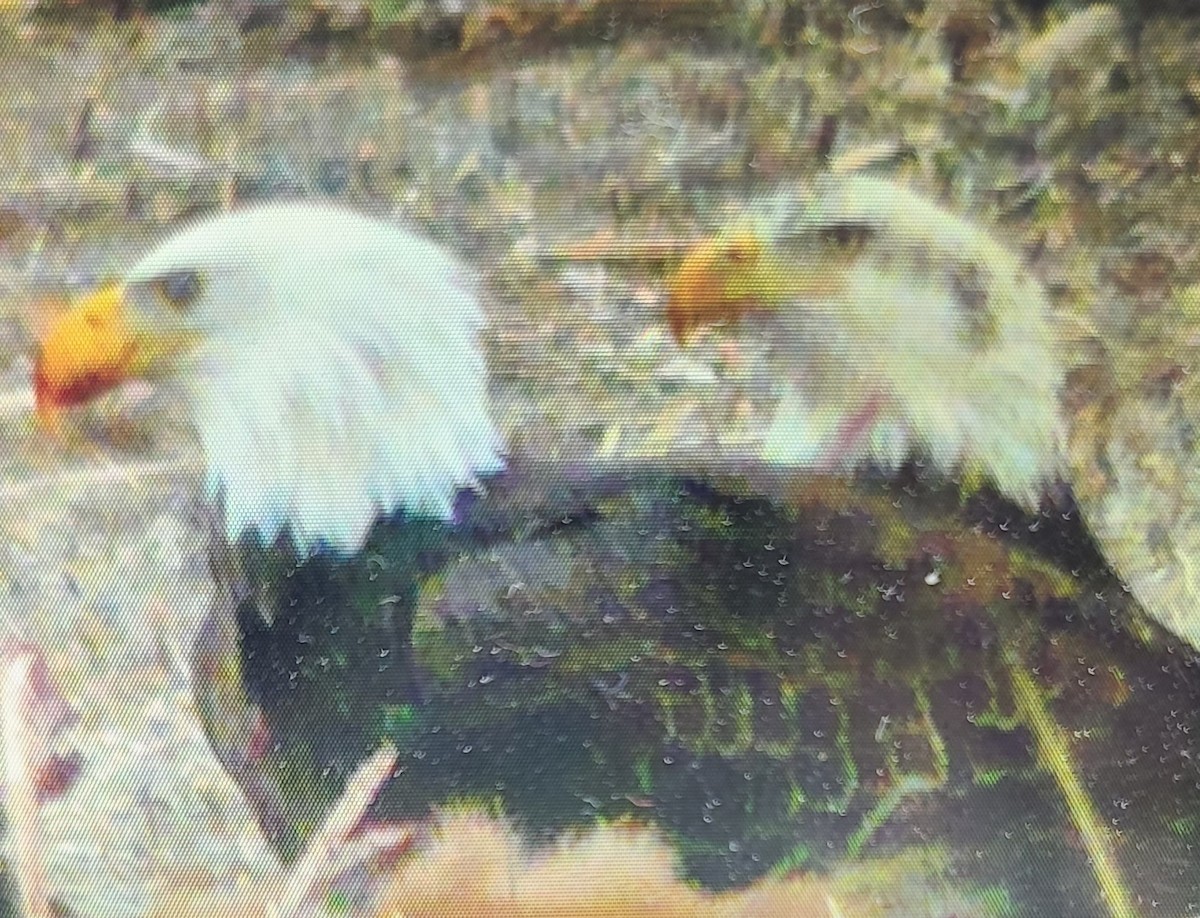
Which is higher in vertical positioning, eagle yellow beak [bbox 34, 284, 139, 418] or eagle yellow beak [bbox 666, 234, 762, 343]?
eagle yellow beak [bbox 666, 234, 762, 343]

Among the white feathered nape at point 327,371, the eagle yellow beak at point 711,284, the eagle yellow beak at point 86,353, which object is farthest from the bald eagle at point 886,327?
the eagle yellow beak at point 86,353

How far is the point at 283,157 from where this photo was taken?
0.58 meters

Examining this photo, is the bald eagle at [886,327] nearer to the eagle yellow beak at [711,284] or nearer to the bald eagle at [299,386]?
the eagle yellow beak at [711,284]

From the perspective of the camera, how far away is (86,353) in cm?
57

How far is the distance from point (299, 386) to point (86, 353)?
5.2 inches

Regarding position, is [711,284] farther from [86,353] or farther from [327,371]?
[86,353]

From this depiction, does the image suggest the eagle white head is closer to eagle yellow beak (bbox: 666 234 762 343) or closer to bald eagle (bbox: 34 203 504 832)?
bald eagle (bbox: 34 203 504 832)

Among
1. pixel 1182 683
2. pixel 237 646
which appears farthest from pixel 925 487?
pixel 237 646

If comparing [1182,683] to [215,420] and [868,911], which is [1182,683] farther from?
[215,420]

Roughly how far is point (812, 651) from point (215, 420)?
0.42 m

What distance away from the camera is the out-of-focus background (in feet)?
1.89

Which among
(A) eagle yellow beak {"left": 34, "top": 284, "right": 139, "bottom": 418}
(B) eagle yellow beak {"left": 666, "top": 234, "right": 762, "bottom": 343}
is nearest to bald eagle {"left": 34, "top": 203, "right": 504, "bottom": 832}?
(A) eagle yellow beak {"left": 34, "top": 284, "right": 139, "bottom": 418}

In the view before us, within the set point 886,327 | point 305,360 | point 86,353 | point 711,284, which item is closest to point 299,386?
point 305,360

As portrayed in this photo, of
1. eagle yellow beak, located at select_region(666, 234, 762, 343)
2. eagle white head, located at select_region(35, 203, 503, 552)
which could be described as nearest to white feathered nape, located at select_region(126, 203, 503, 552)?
eagle white head, located at select_region(35, 203, 503, 552)
